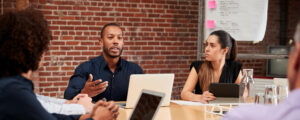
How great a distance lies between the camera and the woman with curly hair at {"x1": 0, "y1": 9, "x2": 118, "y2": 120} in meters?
1.31

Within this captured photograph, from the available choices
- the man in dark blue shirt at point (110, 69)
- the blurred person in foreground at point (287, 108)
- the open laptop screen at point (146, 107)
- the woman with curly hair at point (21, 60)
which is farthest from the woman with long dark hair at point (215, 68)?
the blurred person in foreground at point (287, 108)

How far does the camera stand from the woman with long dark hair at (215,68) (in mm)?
3240

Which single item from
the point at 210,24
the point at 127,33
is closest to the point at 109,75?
the point at 210,24

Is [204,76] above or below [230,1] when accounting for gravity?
below

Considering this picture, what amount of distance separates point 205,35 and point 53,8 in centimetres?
197

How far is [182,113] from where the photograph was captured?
92.1 inches

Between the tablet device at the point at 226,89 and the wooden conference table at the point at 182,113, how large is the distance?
0.40 feet

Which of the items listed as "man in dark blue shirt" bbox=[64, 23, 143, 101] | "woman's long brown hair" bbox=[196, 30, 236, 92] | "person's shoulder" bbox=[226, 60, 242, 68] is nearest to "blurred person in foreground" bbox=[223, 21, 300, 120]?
"man in dark blue shirt" bbox=[64, 23, 143, 101]

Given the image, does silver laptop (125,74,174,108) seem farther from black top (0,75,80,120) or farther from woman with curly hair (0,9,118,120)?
black top (0,75,80,120)

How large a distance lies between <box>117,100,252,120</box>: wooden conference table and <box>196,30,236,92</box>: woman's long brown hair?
2.00 ft

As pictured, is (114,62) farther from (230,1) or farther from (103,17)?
(103,17)

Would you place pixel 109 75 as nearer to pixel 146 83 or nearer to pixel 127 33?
pixel 146 83

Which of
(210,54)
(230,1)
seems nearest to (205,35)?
(230,1)

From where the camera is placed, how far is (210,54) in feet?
10.8
